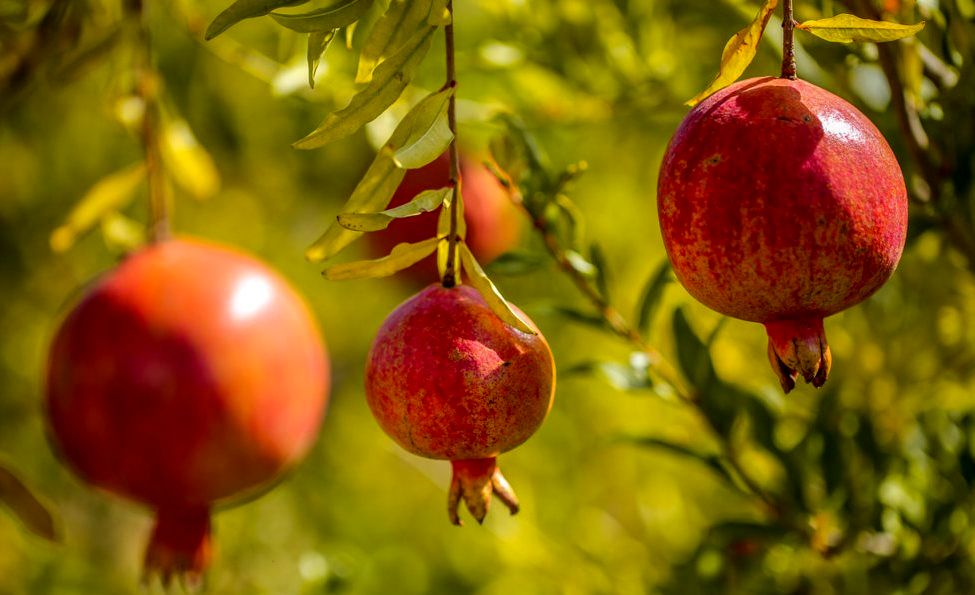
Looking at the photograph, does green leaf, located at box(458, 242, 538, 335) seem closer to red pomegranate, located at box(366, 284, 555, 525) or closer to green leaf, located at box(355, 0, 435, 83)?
red pomegranate, located at box(366, 284, 555, 525)

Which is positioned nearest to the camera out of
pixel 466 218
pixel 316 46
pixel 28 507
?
pixel 316 46

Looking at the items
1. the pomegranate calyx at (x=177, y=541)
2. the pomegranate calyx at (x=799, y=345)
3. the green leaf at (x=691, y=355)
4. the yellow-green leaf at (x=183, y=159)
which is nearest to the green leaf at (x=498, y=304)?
the pomegranate calyx at (x=799, y=345)

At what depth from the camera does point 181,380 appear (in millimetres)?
960

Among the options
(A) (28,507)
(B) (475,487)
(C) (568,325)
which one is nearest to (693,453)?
(B) (475,487)

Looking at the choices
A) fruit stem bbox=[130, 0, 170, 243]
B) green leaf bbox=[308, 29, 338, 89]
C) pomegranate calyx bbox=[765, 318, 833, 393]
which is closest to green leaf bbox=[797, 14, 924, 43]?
pomegranate calyx bbox=[765, 318, 833, 393]

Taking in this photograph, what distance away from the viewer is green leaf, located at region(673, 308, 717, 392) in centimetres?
89

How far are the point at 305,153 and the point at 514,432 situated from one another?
4.67 ft

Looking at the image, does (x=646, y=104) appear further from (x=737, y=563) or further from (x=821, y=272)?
(x=821, y=272)

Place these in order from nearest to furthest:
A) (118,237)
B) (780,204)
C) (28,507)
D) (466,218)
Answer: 1. (780,204)
2. (28,507)
3. (118,237)
4. (466,218)

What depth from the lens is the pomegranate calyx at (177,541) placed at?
1.07 metres

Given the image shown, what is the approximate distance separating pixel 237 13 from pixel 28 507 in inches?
24.2

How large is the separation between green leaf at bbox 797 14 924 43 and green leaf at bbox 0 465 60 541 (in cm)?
78

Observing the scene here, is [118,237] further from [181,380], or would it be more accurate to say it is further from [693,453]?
[693,453]

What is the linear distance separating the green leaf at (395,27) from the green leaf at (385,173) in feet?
0.12
